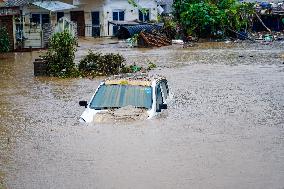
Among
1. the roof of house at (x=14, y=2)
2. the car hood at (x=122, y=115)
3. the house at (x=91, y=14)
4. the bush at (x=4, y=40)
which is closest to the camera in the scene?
the car hood at (x=122, y=115)

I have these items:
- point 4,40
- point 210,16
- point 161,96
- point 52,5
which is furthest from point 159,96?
point 210,16

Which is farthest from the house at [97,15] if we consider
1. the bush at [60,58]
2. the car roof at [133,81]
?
the car roof at [133,81]

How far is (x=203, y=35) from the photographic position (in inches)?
1671

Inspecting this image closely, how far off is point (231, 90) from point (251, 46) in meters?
17.9

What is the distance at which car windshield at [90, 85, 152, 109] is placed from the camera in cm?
1263

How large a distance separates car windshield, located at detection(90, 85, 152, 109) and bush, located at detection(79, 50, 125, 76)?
1015 centimetres

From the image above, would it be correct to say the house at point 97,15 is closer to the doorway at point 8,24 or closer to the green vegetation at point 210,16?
the green vegetation at point 210,16

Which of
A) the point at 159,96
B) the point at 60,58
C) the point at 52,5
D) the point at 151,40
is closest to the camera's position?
the point at 159,96

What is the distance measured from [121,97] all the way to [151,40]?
24547 millimetres

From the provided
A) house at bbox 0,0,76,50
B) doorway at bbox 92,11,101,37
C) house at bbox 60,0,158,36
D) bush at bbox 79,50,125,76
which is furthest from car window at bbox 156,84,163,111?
doorway at bbox 92,11,101,37

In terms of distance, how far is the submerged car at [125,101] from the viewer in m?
12.3

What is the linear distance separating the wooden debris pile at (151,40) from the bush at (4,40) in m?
8.89

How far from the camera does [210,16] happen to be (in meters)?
41.0

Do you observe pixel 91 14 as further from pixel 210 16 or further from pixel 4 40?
pixel 4 40
